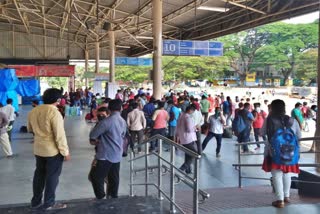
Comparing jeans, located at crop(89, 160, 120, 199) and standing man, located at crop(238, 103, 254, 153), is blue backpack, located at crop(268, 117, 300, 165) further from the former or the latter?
standing man, located at crop(238, 103, 254, 153)

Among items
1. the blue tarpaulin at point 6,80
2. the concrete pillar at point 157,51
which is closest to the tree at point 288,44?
the concrete pillar at point 157,51

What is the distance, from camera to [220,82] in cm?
3800

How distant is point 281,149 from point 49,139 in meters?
2.67

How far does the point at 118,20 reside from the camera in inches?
820

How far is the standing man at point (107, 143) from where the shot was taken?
4523mm

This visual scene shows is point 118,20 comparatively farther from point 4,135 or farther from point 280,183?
point 280,183

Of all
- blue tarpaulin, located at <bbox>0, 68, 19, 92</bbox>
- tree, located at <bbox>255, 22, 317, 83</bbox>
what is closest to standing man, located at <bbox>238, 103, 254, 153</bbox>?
blue tarpaulin, located at <bbox>0, 68, 19, 92</bbox>

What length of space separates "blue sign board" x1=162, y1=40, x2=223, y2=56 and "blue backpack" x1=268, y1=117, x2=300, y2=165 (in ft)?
33.2

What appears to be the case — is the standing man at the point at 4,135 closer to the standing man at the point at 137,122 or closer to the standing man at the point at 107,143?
the standing man at the point at 137,122

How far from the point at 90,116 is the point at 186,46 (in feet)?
17.2

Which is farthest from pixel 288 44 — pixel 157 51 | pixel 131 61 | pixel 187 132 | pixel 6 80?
pixel 187 132

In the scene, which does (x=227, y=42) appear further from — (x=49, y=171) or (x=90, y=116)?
(x=49, y=171)

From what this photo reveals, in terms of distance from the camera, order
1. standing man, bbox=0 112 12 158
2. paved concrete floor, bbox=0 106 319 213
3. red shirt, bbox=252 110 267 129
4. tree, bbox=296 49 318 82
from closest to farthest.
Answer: paved concrete floor, bbox=0 106 319 213 → standing man, bbox=0 112 12 158 → red shirt, bbox=252 110 267 129 → tree, bbox=296 49 318 82

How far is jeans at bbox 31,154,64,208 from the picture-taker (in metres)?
4.14
